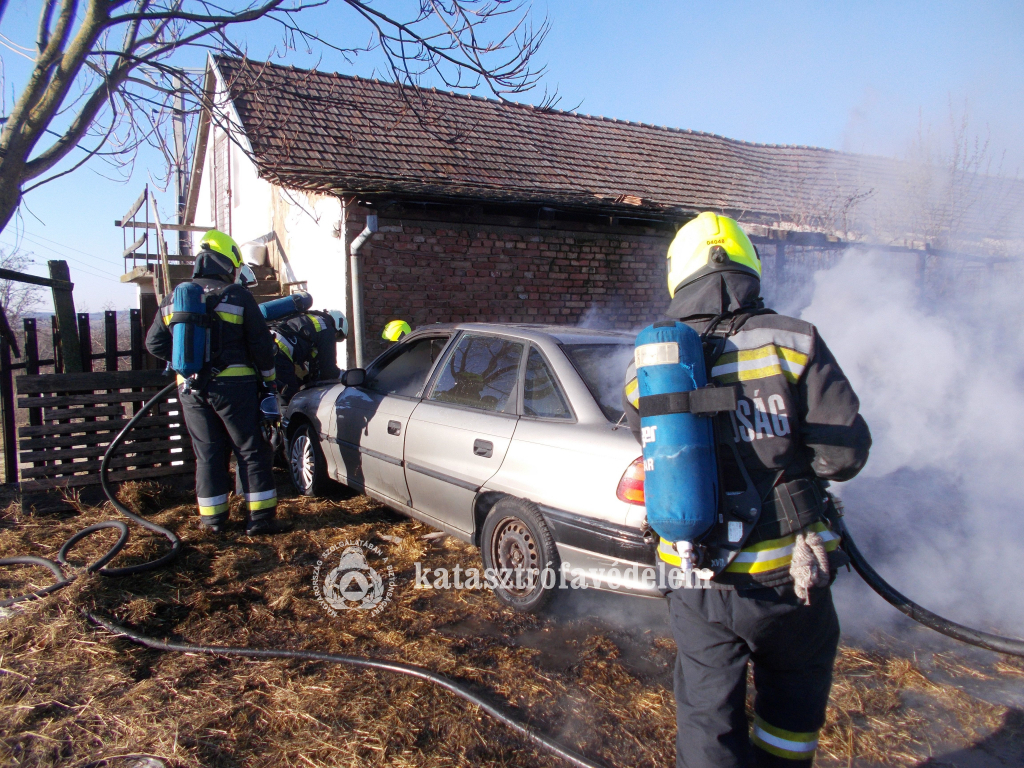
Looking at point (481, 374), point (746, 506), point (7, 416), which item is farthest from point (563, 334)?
point (7, 416)

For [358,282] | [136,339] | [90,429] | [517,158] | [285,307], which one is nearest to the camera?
[90,429]

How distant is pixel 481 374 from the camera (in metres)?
3.72

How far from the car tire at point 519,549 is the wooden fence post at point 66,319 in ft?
13.7

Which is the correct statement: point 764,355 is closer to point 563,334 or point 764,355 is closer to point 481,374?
point 563,334

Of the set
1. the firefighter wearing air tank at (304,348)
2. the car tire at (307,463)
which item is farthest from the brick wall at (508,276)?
the car tire at (307,463)

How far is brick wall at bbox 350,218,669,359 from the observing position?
7.32m

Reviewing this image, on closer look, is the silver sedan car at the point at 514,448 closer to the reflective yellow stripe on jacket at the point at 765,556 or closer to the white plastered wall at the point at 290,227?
the reflective yellow stripe on jacket at the point at 765,556

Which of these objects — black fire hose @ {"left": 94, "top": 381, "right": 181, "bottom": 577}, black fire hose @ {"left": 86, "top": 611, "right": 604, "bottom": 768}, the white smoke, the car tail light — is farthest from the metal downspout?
the car tail light

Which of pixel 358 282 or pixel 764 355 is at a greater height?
pixel 358 282

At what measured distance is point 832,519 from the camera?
1.83 meters

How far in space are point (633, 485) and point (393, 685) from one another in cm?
130

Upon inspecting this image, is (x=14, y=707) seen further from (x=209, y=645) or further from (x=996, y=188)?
(x=996, y=188)

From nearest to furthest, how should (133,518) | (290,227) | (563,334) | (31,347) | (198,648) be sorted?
(198,648), (563,334), (133,518), (31,347), (290,227)

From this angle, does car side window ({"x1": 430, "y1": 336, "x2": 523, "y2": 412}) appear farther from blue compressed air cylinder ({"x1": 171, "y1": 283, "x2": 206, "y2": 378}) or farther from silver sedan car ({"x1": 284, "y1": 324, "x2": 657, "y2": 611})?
blue compressed air cylinder ({"x1": 171, "y1": 283, "x2": 206, "y2": 378})
